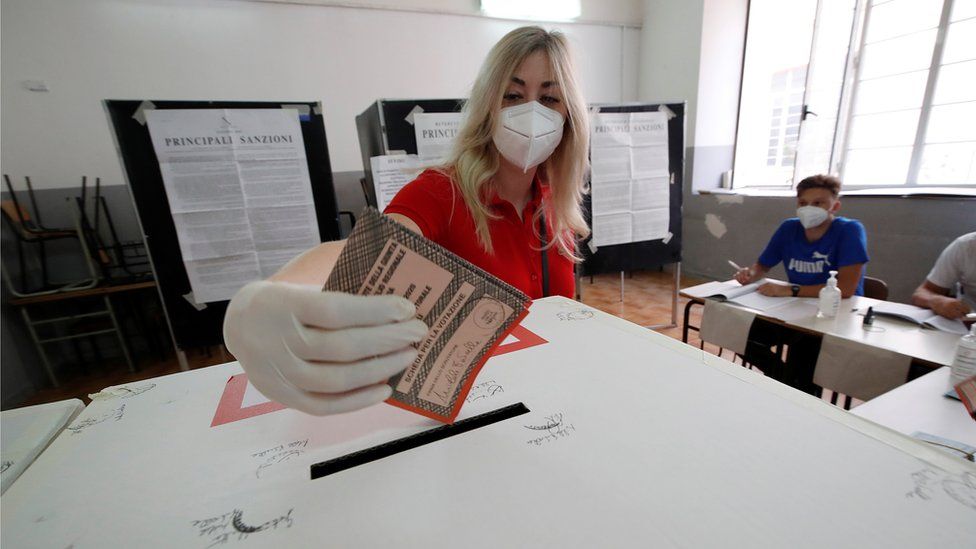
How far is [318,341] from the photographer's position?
0.45 meters

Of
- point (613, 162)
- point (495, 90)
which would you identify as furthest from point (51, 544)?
point (613, 162)

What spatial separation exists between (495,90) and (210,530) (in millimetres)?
1041

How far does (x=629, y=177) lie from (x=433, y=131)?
4.53ft

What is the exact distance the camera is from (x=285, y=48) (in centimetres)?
321

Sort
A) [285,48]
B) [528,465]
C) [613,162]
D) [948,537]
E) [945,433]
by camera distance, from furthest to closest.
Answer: [285,48], [613,162], [945,433], [528,465], [948,537]

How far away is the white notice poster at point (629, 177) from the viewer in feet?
8.44

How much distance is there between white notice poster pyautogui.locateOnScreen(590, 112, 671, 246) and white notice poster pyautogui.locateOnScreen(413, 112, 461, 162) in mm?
963

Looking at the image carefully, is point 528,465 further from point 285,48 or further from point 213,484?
point 285,48

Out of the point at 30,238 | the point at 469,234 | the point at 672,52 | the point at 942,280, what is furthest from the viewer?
the point at 672,52

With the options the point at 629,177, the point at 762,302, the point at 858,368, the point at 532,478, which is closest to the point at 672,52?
the point at 629,177

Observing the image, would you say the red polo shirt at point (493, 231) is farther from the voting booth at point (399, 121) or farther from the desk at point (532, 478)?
the voting booth at point (399, 121)

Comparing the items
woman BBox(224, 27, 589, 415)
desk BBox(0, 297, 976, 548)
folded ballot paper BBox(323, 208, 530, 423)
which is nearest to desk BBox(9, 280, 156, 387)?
desk BBox(0, 297, 976, 548)

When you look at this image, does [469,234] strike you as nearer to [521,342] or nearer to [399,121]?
[521,342]

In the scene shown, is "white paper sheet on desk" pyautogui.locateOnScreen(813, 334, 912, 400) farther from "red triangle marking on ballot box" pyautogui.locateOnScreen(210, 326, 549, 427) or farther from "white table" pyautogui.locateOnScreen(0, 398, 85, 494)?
"white table" pyautogui.locateOnScreen(0, 398, 85, 494)
